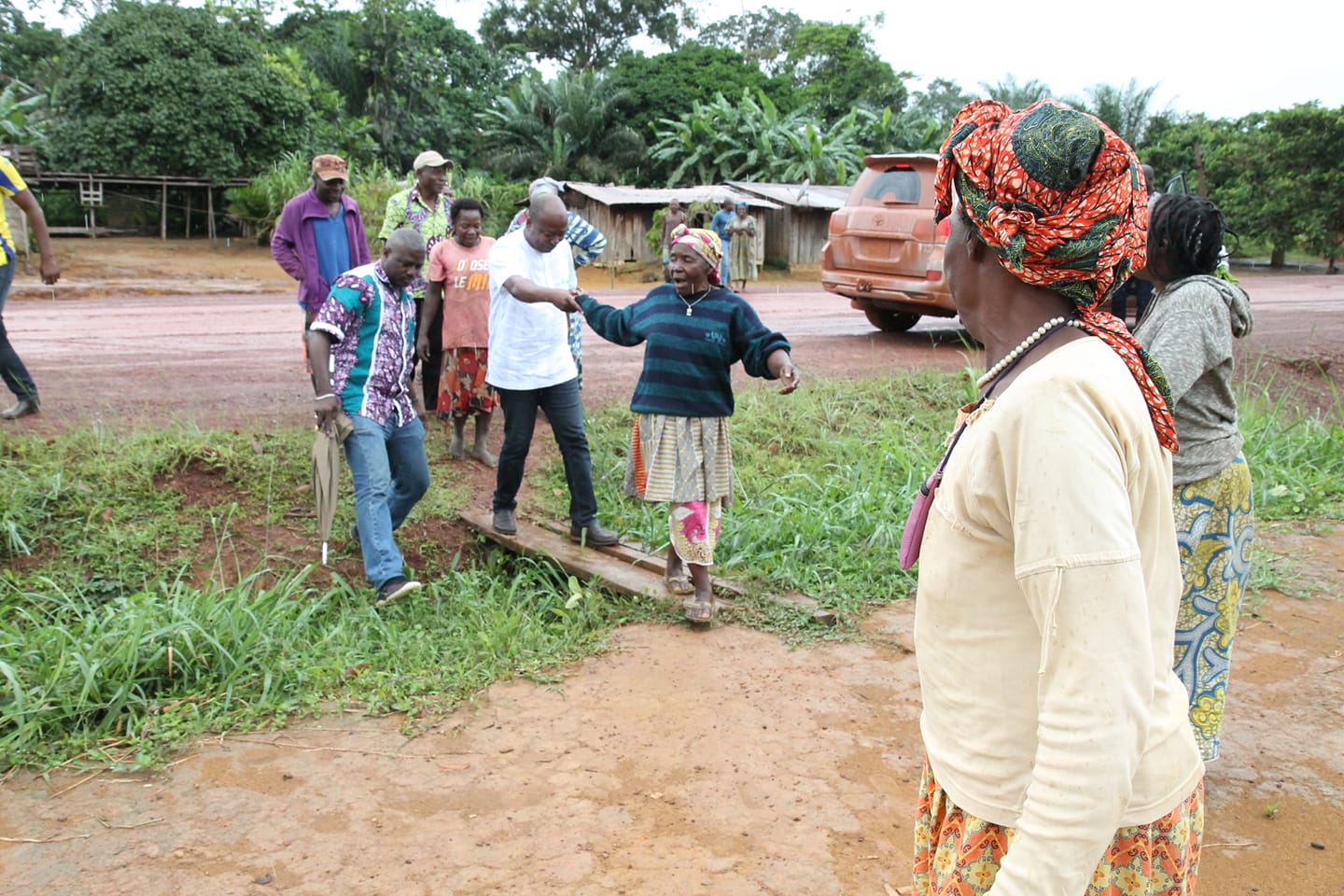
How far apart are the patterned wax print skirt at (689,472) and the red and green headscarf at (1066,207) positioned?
329 cm

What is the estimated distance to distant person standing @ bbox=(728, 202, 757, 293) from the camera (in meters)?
18.7

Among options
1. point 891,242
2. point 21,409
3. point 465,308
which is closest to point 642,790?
point 465,308

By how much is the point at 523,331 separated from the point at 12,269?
3.56 m

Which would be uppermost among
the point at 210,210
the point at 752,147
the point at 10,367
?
the point at 752,147

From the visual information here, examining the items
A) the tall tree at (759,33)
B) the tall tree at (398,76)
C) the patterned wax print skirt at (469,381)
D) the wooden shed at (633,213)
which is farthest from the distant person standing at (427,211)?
the tall tree at (759,33)

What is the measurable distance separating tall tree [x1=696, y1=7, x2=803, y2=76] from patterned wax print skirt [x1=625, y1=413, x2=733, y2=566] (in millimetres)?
43668

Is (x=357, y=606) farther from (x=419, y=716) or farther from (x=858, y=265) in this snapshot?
(x=858, y=265)

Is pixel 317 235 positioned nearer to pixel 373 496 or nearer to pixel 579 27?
pixel 373 496

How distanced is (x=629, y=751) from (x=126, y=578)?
9.68ft

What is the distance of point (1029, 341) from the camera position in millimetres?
1379

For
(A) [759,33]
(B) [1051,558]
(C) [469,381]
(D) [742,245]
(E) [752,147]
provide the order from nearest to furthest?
(B) [1051,558] < (C) [469,381] < (D) [742,245] < (E) [752,147] < (A) [759,33]

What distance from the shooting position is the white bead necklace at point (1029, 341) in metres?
1.37

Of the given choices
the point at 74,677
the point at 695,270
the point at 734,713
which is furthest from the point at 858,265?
the point at 74,677

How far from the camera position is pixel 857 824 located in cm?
321
